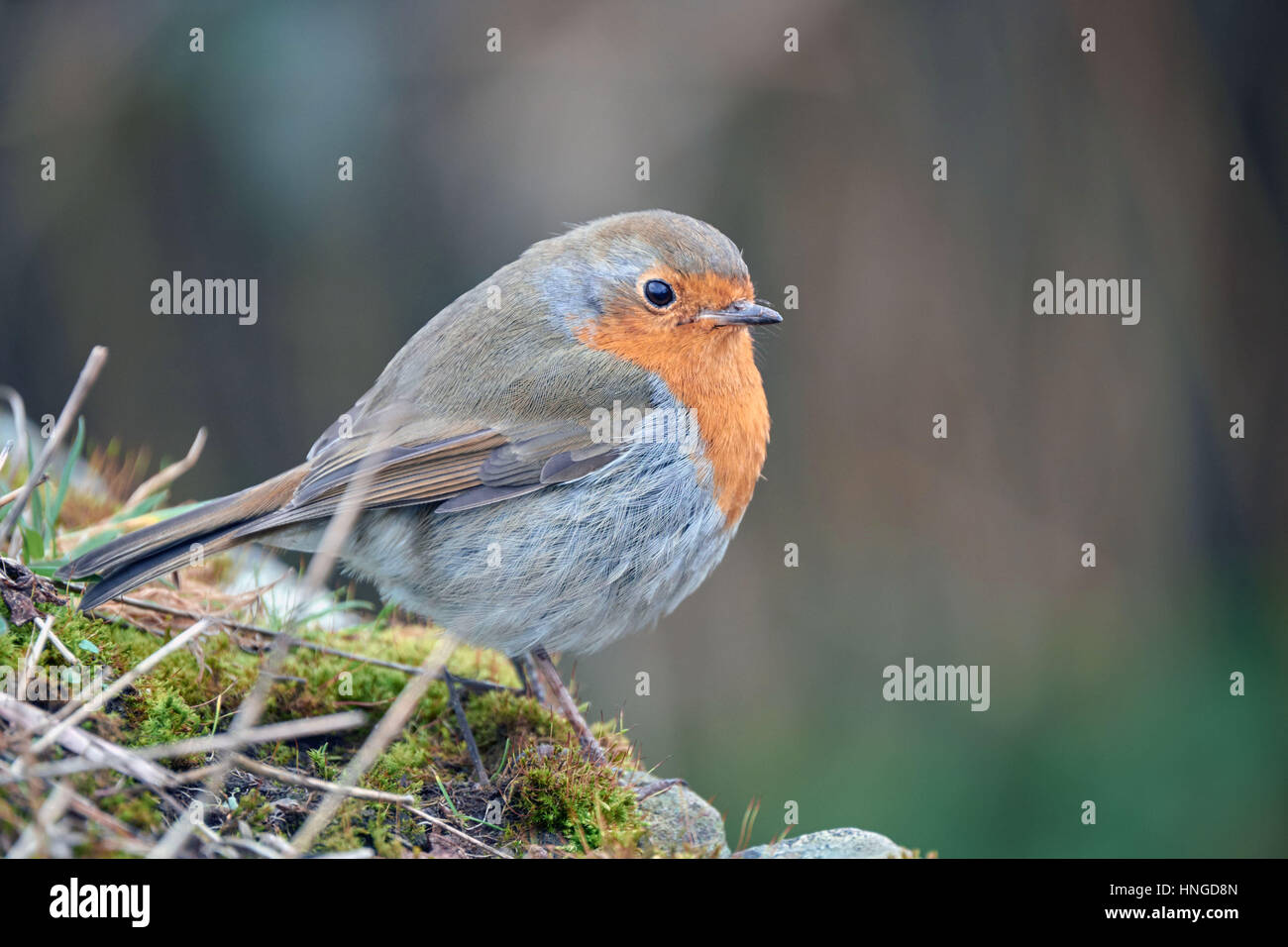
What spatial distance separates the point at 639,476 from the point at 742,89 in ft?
11.5

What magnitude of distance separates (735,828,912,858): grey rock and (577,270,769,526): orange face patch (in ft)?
4.28

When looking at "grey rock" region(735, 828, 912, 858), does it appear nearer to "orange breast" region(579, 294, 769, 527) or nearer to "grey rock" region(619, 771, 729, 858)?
"grey rock" region(619, 771, 729, 858)

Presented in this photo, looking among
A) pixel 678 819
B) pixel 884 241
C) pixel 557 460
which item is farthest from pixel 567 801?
pixel 884 241

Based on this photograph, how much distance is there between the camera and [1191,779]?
234 inches

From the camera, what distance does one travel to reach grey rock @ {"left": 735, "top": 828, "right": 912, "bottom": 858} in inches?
119

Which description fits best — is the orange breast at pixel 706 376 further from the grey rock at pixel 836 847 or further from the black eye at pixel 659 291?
the grey rock at pixel 836 847

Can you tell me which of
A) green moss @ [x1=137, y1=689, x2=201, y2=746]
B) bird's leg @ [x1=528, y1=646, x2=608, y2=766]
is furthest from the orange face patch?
green moss @ [x1=137, y1=689, x2=201, y2=746]

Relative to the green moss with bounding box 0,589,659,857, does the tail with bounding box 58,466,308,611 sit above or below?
above

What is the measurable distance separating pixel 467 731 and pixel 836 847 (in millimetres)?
1199

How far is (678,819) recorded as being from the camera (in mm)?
3514

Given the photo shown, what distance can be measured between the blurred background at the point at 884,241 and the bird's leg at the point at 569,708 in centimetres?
230

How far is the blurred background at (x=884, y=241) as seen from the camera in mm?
6387
